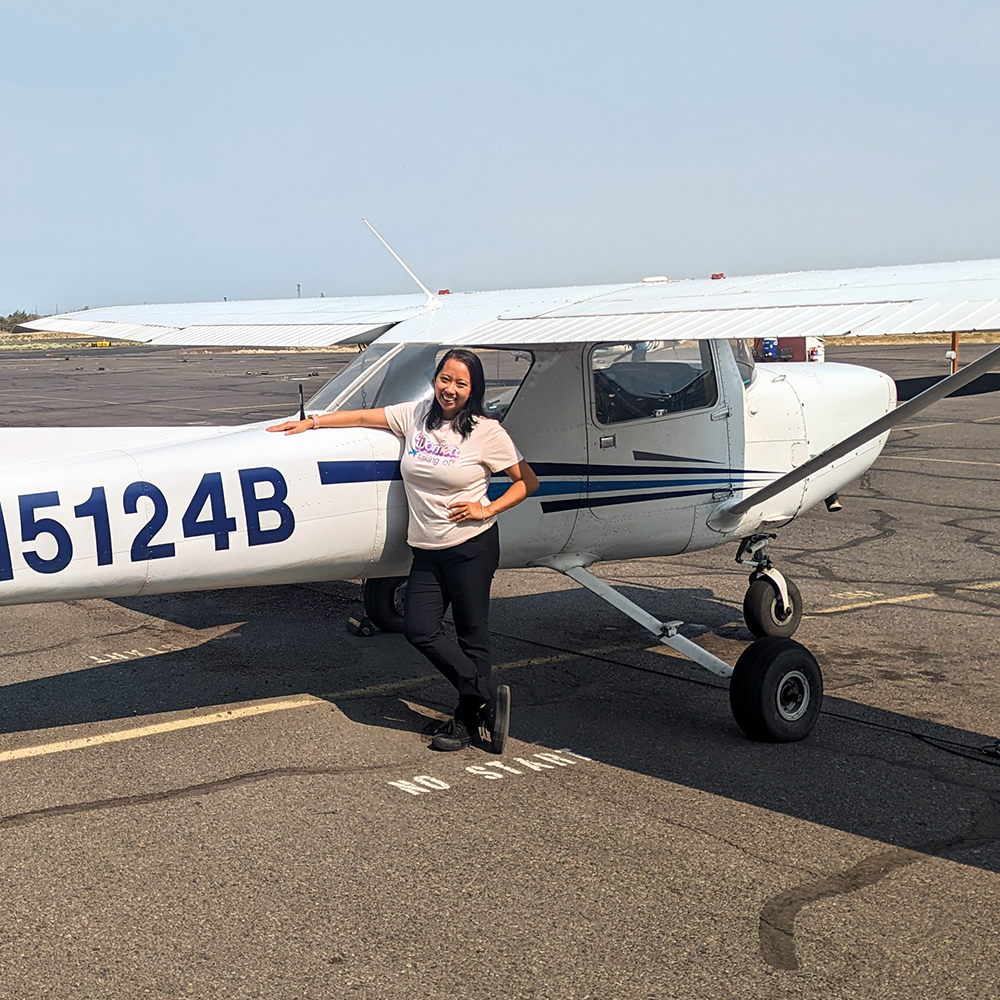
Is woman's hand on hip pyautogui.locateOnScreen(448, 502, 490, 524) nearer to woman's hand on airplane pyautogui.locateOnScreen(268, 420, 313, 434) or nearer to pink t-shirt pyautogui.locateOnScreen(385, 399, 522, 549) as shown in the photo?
pink t-shirt pyautogui.locateOnScreen(385, 399, 522, 549)

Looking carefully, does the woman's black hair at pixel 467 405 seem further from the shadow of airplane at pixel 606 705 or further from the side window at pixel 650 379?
the shadow of airplane at pixel 606 705

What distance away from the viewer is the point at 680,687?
6719 mm

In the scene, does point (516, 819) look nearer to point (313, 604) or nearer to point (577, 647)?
point (577, 647)

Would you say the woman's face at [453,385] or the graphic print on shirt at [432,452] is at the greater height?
the woman's face at [453,385]

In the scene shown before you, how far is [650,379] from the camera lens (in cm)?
654

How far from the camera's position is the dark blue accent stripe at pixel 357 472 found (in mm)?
5602

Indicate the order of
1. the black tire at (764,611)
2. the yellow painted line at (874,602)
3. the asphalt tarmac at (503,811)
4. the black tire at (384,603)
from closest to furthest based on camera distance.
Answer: the asphalt tarmac at (503,811)
the black tire at (764,611)
the black tire at (384,603)
the yellow painted line at (874,602)

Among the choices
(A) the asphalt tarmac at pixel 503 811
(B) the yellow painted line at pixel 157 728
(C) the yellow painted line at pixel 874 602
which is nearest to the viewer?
(A) the asphalt tarmac at pixel 503 811

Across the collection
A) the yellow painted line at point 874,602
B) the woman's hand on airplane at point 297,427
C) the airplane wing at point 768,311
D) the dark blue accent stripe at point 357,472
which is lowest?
the yellow painted line at point 874,602

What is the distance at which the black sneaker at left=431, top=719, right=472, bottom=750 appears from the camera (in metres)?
5.69

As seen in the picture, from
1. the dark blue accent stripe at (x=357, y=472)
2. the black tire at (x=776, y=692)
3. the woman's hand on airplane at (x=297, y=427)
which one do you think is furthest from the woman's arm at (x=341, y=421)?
the black tire at (x=776, y=692)

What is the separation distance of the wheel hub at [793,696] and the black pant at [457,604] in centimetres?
142

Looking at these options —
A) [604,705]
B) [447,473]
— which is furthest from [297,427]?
[604,705]

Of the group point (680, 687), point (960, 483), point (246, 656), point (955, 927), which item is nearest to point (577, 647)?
point (680, 687)
